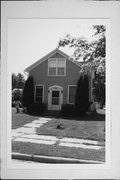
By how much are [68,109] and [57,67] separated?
1.92 meters

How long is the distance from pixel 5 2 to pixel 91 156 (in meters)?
2.13

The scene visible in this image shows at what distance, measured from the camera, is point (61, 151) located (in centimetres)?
313

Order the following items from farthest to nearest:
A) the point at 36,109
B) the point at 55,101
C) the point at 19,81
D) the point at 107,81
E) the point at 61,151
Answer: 1. the point at 19,81
2. the point at 55,101
3. the point at 36,109
4. the point at 61,151
5. the point at 107,81

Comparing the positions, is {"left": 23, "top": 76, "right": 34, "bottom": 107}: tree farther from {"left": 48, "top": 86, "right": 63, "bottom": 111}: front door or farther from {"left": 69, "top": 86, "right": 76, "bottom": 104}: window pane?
{"left": 69, "top": 86, "right": 76, "bottom": 104}: window pane

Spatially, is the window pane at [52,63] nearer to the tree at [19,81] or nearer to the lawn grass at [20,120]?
the tree at [19,81]

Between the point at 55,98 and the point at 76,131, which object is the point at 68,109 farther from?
the point at 76,131

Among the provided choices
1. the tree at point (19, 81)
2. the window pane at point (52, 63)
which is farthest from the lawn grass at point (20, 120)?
the window pane at point (52, 63)

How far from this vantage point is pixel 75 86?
8.59 meters

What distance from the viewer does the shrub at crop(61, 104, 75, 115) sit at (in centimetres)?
784

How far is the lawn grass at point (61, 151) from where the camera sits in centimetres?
293

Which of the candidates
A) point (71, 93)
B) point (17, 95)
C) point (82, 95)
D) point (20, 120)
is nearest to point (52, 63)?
point (71, 93)

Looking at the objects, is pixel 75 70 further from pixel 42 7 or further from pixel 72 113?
pixel 42 7

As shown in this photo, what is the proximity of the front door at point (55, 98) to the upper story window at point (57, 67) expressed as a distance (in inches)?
22.7

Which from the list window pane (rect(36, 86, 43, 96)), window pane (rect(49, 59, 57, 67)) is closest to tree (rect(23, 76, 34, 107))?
window pane (rect(36, 86, 43, 96))
